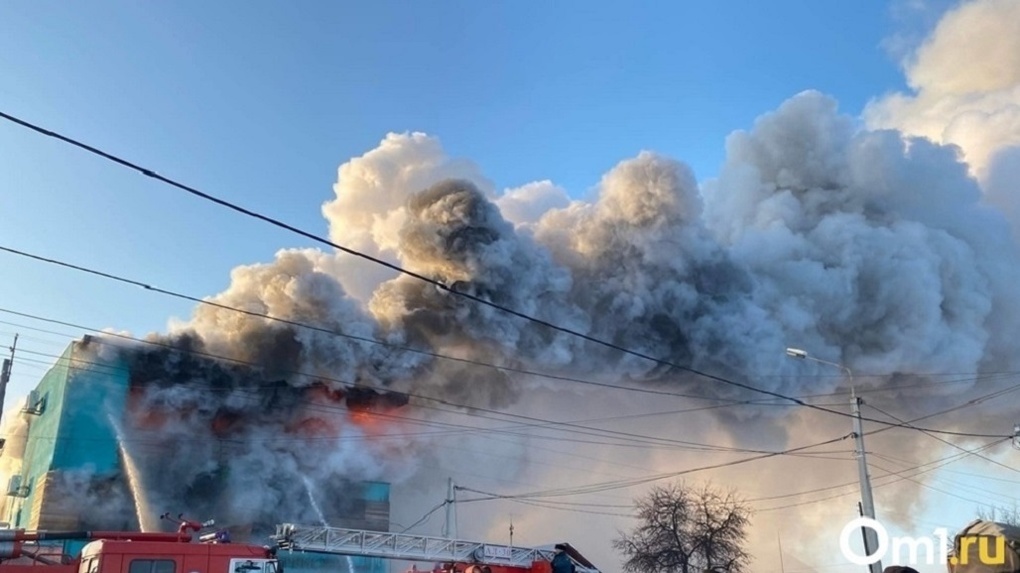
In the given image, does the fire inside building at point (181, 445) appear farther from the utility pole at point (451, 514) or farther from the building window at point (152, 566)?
the building window at point (152, 566)

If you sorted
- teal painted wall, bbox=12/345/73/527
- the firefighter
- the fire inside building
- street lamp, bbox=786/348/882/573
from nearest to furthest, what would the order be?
the firefighter, street lamp, bbox=786/348/882/573, the fire inside building, teal painted wall, bbox=12/345/73/527

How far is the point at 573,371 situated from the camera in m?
40.5

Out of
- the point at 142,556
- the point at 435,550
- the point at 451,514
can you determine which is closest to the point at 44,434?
the point at 451,514

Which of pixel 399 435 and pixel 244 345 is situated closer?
pixel 244 345

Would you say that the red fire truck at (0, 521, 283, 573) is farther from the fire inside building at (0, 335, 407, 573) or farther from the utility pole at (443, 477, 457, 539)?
the utility pole at (443, 477, 457, 539)

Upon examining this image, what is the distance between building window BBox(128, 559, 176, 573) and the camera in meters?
12.6

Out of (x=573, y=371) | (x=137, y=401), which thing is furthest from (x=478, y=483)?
(x=137, y=401)

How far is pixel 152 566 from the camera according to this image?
41.7 ft

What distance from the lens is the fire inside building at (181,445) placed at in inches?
1383

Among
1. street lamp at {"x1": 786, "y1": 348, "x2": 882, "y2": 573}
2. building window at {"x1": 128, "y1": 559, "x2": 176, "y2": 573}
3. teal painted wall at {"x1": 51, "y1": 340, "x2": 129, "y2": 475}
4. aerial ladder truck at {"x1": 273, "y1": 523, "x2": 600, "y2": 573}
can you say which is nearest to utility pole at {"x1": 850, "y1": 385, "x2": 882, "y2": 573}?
street lamp at {"x1": 786, "y1": 348, "x2": 882, "y2": 573}

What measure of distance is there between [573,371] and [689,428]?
8.32m

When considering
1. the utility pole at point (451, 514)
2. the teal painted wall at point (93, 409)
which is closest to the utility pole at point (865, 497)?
the utility pole at point (451, 514)

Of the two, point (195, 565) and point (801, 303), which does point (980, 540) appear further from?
point (801, 303)

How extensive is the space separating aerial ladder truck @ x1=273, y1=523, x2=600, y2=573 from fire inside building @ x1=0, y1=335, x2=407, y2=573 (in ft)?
54.7
